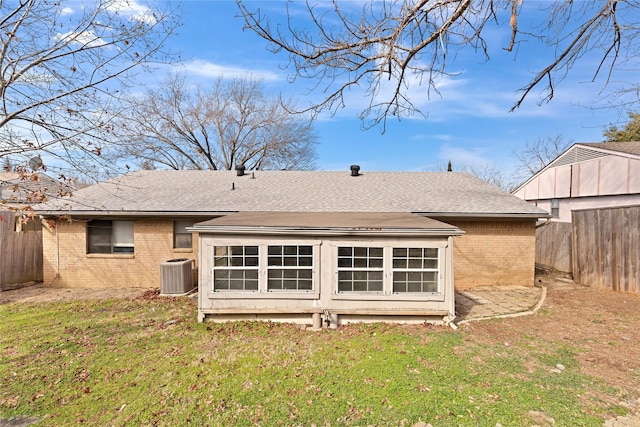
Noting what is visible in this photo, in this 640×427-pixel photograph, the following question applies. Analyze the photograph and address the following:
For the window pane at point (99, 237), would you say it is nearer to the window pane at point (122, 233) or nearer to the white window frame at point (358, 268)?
the window pane at point (122, 233)

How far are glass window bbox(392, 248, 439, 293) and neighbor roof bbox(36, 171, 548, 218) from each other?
3748 millimetres

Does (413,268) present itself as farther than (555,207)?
No

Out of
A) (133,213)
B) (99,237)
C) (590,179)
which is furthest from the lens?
(590,179)

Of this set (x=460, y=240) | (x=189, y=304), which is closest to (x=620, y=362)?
(x=460, y=240)

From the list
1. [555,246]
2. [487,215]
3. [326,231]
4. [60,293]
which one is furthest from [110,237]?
[555,246]

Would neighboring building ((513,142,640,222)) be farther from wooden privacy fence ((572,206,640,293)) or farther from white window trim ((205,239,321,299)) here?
white window trim ((205,239,321,299))

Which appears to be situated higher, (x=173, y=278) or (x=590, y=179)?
(x=590, y=179)

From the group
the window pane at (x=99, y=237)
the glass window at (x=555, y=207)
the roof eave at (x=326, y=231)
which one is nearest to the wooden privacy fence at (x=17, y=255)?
the window pane at (x=99, y=237)

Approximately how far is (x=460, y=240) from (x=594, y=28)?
692 cm

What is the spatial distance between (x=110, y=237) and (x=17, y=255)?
3.13m

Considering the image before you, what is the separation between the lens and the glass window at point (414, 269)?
21.6 ft

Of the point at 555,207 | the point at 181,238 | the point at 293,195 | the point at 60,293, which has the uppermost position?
the point at 293,195

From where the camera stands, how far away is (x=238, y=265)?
6668 mm

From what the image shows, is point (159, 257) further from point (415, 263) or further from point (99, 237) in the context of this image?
point (415, 263)
